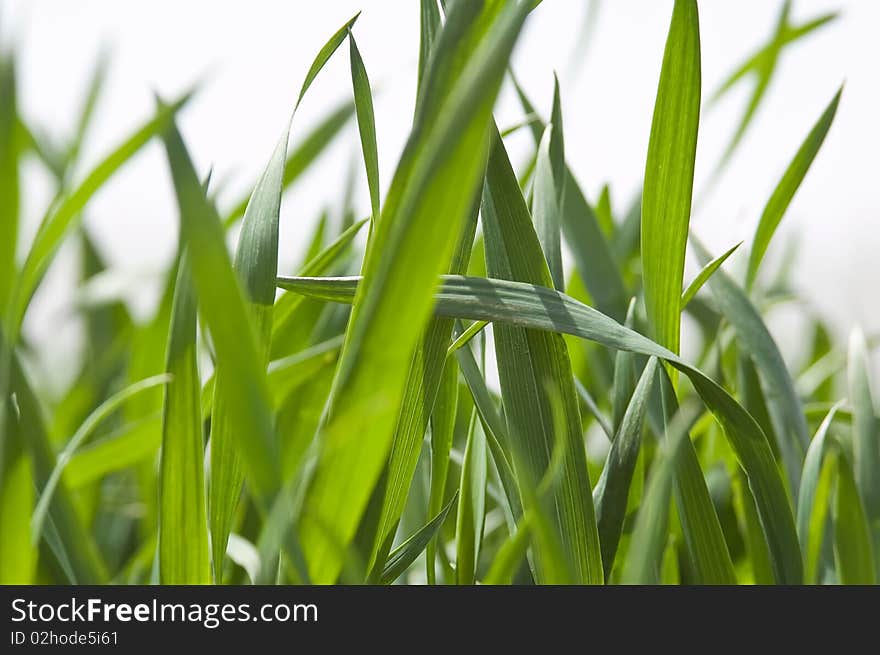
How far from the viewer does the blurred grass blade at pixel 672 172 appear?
13 centimetres

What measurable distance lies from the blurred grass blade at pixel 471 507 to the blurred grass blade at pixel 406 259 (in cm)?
6

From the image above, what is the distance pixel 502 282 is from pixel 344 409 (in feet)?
0.14

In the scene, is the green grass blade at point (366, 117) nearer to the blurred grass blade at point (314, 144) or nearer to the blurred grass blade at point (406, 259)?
the blurred grass blade at point (406, 259)

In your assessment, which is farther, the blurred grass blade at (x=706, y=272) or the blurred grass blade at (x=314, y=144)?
the blurred grass blade at (x=314, y=144)

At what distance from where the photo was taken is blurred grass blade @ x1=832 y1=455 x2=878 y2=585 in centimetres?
15

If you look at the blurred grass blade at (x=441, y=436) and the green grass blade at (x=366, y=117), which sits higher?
the green grass blade at (x=366, y=117)

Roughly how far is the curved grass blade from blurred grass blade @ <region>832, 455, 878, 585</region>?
2 centimetres

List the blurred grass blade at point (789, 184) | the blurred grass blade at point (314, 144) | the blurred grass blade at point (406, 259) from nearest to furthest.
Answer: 1. the blurred grass blade at point (406, 259)
2. the blurred grass blade at point (789, 184)
3. the blurred grass blade at point (314, 144)

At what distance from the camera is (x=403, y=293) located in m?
0.08

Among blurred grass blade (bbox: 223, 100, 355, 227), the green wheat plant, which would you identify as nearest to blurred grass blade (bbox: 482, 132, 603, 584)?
the green wheat plant

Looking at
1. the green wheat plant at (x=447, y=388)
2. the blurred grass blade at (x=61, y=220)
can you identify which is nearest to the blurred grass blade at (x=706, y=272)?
the green wheat plant at (x=447, y=388)

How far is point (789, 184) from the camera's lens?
174 millimetres
